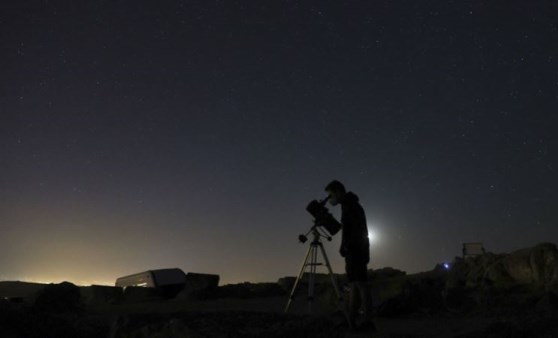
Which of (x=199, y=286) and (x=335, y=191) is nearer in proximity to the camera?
(x=335, y=191)

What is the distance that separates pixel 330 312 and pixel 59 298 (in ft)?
23.9

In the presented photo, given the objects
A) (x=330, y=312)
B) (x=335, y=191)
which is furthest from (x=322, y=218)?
(x=330, y=312)

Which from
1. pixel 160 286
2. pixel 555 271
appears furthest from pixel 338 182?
pixel 160 286

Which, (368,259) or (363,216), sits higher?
(363,216)

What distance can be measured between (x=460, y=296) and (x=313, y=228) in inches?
223

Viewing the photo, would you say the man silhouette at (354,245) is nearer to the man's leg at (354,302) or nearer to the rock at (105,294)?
the man's leg at (354,302)

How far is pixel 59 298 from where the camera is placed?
43.4 ft

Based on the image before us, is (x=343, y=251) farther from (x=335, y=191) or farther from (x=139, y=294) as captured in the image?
(x=139, y=294)

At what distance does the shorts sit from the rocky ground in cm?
66

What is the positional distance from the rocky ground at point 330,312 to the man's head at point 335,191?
167 cm

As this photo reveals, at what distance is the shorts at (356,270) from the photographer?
707cm

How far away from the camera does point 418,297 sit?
10609 millimetres

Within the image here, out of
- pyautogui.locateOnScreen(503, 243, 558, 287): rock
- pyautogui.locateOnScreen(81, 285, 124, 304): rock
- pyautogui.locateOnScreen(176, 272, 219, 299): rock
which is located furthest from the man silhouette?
pyautogui.locateOnScreen(81, 285, 124, 304): rock

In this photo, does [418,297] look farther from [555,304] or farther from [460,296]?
[555,304]
